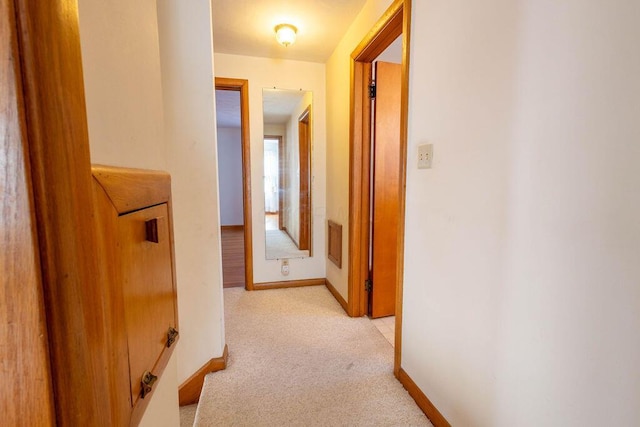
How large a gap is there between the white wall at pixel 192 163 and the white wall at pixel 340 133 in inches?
43.8

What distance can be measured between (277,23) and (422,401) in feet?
8.39

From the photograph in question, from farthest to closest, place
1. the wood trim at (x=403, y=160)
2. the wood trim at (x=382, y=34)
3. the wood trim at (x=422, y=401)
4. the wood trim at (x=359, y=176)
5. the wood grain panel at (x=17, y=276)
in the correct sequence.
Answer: the wood trim at (x=359, y=176)
the wood trim at (x=382, y=34)
the wood trim at (x=403, y=160)
the wood trim at (x=422, y=401)
the wood grain panel at (x=17, y=276)

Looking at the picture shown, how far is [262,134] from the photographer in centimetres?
285

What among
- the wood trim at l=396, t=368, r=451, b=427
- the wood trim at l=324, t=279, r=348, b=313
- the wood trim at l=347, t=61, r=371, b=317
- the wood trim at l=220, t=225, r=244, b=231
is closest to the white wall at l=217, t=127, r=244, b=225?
the wood trim at l=220, t=225, r=244, b=231

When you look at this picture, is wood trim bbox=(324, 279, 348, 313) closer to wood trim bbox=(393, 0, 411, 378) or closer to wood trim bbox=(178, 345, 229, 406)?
wood trim bbox=(393, 0, 411, 378)

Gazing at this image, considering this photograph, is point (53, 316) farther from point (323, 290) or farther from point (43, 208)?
point (323, 290)

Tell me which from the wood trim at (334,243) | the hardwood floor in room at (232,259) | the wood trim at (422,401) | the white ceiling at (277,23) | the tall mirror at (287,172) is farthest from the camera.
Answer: the hardwood floor in room at (232,259)

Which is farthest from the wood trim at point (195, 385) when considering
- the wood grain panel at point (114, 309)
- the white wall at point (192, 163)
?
the wood grain panel at point (114, 309)

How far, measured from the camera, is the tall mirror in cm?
290

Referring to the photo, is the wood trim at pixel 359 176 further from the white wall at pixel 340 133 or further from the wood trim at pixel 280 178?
the wood trim at pixel 280 178

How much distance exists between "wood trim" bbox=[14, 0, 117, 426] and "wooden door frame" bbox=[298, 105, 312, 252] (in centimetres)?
268

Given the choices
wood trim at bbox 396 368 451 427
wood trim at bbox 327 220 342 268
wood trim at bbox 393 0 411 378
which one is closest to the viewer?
wood trim at bbox 396 368 451 427

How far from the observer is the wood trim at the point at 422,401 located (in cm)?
129

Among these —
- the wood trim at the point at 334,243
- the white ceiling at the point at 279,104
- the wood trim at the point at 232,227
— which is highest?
the white ceiling at the point at 279,104
